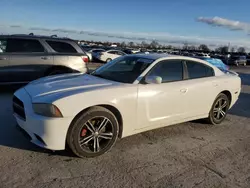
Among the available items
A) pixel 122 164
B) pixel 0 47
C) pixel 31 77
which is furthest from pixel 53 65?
pixel 122 164

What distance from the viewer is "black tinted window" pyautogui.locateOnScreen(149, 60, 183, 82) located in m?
4.88

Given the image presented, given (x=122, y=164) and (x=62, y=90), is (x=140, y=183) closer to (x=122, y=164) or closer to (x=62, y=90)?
(x=122, y=164)

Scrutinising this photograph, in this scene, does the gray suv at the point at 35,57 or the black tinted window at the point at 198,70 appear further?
the gray suv at the point at 35,57

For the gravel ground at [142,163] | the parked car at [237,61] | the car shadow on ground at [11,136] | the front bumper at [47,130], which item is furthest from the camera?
the parked car at [237,61]

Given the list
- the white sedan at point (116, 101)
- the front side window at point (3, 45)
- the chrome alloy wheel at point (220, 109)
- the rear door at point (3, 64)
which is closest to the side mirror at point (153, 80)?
the white sedan at point (116, 101)

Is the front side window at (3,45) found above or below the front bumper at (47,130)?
above

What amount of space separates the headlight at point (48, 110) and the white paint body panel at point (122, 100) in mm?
49

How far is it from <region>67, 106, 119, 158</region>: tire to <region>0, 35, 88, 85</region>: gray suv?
4.74 m

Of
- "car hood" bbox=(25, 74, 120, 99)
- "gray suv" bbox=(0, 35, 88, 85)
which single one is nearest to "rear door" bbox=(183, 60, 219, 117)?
"car hood" bbox=(25, 74, 120, 99)

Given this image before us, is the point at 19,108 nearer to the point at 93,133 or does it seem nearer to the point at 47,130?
the point at 47,130

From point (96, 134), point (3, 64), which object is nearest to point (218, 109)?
point (96, 134)

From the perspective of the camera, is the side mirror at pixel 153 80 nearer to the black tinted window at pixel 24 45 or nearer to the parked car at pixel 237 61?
the black tinted window at pixel 24 45

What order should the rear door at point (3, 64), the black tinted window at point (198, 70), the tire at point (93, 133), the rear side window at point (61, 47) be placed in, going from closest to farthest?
the tire at point (93, 133) → the black tinted window at point (198, 70) → the rear door at point (3, 64) → the rear side window at point (61, 47)

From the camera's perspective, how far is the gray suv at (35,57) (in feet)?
25.9
